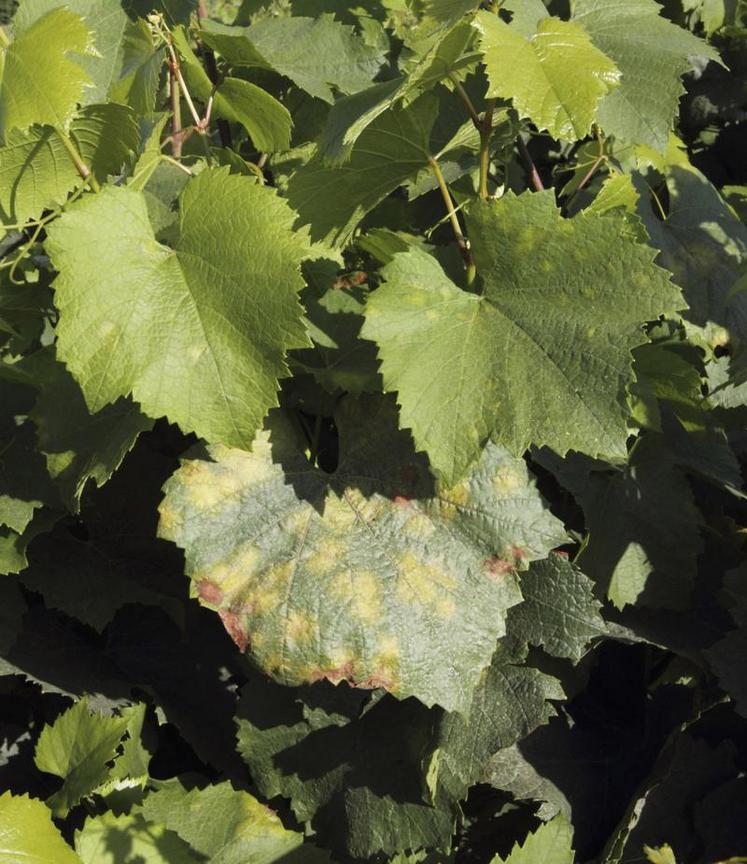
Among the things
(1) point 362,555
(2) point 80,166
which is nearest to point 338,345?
(1) point 362,555

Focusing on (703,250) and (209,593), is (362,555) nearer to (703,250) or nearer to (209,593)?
(209,593)

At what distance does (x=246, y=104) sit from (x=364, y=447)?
1.64 ft

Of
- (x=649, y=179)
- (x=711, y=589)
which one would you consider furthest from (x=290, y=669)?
(x=649, y=179)

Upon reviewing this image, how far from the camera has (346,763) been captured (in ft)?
4.54

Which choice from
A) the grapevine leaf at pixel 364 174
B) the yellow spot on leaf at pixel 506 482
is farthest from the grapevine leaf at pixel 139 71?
the yellow spot on leaf at pixel 506 482

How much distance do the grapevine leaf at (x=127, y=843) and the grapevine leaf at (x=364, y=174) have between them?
0.72 m

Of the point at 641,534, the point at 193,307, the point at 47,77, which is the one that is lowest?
the point at 641,534

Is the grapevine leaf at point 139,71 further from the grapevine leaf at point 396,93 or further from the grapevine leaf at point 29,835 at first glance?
the grapevine leaf at point 29,835

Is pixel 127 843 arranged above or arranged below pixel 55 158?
below

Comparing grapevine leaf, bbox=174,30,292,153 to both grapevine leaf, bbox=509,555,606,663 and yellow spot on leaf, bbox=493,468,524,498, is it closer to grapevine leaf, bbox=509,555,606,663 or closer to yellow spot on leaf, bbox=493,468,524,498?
yellow spot on leaf, bbox=493,468,524,498

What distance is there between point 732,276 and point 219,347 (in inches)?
34.4

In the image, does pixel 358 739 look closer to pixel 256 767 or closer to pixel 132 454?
pixel 256 767

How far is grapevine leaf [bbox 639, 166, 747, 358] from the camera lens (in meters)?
1.51

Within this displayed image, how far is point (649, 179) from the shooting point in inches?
70.2
